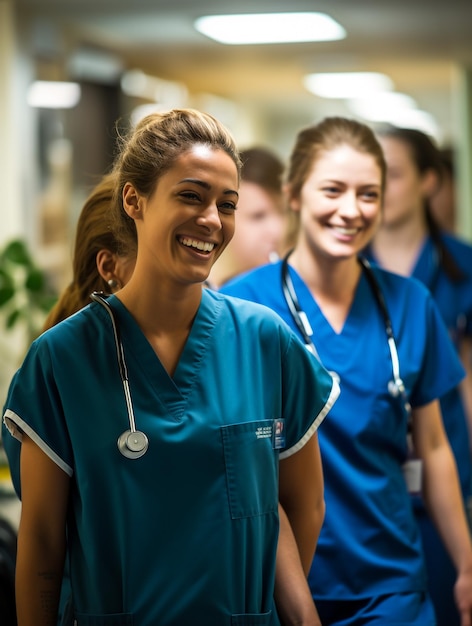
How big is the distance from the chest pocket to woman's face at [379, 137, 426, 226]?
1581mm

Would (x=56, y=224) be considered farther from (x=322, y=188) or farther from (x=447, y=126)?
(x=447, y=126)

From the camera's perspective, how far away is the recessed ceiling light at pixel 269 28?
5.05 m

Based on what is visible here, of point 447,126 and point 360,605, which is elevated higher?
point 447,126

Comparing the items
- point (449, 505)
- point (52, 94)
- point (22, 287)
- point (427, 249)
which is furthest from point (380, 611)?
point (52, 94)

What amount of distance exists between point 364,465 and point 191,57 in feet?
16.6

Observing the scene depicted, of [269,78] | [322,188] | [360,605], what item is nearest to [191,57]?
[269,78]

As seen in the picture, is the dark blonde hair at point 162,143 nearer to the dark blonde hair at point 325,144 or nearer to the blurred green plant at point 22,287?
the dark blonde hair at point 325,144

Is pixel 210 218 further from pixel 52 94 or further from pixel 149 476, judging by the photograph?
pixel 52 94

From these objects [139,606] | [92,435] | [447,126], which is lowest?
[139,606]

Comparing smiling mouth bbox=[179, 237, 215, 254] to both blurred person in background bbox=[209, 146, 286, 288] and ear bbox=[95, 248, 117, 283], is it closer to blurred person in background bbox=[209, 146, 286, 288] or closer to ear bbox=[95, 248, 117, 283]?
ear bbox=[95, 248, 117, 283]

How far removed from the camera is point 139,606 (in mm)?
1429

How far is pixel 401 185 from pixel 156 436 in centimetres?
176

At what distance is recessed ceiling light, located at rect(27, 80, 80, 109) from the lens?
493 centimetres

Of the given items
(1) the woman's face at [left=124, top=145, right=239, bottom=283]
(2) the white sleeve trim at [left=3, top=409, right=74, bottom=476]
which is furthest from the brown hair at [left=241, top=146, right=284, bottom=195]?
(2) the white sleeve trim at [left=3, top=409, right=74, bottom=476]
